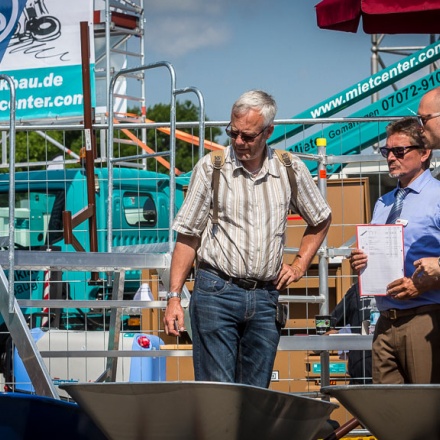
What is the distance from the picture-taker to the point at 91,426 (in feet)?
14.3

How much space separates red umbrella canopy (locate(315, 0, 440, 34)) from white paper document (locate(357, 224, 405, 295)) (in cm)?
168

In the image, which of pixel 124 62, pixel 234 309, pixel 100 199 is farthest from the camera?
pixel 124 62

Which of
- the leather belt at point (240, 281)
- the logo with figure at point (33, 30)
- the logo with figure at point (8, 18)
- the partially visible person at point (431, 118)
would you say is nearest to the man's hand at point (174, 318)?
the leather belt at point (240, 281)

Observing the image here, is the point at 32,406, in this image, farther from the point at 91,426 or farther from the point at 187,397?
the point at 187,397

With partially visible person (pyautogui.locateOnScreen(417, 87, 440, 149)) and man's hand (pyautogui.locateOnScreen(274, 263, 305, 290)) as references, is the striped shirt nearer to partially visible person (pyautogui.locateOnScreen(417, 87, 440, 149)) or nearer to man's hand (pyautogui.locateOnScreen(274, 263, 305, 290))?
man's hand (pyautogui.locateOnScreen(274, 263, 305, 290))

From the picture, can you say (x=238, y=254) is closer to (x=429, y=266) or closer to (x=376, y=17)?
(x=429, y=266)

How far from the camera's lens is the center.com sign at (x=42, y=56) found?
1116 cm

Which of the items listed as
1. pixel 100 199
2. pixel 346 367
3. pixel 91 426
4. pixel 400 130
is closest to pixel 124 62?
pixel 100 199

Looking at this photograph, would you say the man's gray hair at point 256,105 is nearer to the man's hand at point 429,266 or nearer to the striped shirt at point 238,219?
the striped shirt at point 238,219

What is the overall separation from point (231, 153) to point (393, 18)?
→ 2303 mm

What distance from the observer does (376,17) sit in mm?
6445

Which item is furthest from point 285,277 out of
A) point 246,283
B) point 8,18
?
point 8,18

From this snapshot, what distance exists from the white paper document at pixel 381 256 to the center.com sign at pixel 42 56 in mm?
6577

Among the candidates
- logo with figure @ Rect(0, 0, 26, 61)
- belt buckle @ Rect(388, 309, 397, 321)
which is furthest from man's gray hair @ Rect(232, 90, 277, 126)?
logo with figure @ Rect(0, 0, 26, 61)
